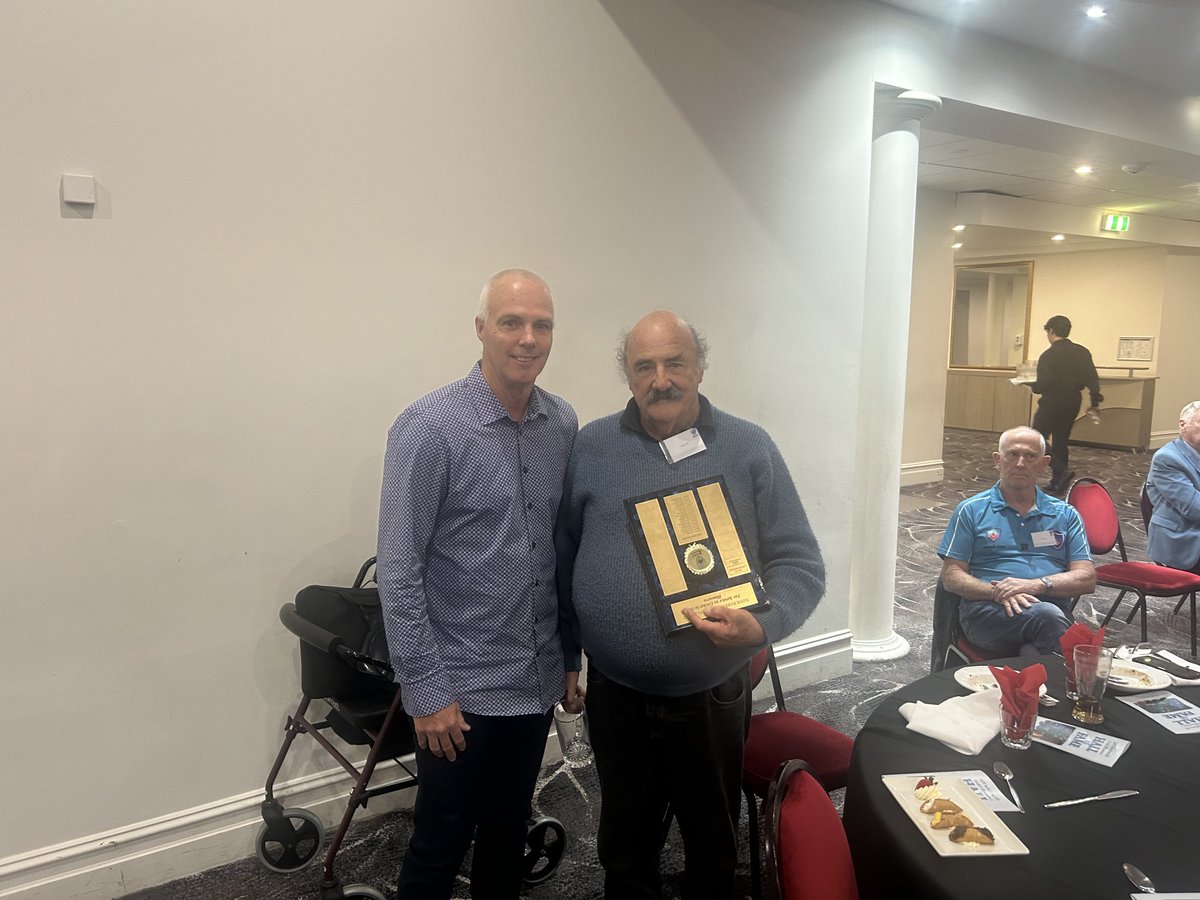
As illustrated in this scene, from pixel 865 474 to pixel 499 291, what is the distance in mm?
2784

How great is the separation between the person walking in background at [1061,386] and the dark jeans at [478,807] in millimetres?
7831

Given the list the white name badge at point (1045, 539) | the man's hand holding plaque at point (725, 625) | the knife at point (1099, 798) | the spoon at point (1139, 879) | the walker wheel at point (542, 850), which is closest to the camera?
the spoon at point (1139, 879)

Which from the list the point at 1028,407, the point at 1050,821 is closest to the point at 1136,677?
the point at 1050,821

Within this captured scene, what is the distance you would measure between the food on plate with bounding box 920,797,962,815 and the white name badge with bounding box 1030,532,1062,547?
175cm

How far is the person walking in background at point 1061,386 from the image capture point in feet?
26.6

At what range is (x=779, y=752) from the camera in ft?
7.07

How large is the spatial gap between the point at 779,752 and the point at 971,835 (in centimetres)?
84

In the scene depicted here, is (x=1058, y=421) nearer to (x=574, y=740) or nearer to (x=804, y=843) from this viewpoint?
(x=574, y=740)

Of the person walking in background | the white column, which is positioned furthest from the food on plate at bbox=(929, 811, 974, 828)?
the person walking in background

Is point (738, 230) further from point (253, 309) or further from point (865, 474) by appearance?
point (253, 309)

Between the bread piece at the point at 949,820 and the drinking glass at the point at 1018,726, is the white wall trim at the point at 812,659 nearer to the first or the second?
the drinking glass at the point at 1018,726

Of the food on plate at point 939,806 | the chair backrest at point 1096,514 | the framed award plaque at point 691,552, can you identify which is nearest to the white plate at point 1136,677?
the food on plate at point 939,806

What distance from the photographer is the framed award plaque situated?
163cm

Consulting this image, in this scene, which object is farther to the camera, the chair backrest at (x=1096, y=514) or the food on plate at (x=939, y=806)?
the chair backrest at (x=1096, y=514)
